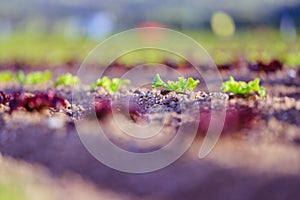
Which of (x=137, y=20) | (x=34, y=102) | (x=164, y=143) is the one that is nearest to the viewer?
(x=164, y=143)

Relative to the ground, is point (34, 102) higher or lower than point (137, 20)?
lower

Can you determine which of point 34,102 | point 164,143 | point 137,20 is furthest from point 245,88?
point 137,20

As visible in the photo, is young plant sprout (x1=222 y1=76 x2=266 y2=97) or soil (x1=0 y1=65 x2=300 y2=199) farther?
young plant sprout (x1=222 y1=76 x2=266 y2=97)

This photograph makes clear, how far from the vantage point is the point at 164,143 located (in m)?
4.98

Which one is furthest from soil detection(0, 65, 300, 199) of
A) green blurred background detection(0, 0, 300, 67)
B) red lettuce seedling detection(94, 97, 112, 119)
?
green blurred background detection(0, 0, 300, 67)

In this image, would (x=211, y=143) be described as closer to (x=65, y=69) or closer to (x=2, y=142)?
(x=2, y=142)

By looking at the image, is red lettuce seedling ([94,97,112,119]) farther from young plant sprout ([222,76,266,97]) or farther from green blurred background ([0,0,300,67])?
green blurred background ([0,0,300,67])

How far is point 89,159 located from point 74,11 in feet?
123

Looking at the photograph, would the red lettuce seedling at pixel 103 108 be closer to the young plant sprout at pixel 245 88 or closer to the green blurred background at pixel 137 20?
the young plant sprout at pixel 245 88

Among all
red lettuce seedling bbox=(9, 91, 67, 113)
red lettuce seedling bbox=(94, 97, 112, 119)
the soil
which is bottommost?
the soil

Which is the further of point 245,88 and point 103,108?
point 245,88

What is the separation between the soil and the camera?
4176 millimetres

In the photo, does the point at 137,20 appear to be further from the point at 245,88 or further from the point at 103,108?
the point at 103,108

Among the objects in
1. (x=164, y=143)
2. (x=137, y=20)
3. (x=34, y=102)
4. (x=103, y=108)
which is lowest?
(x=164, y=143)
